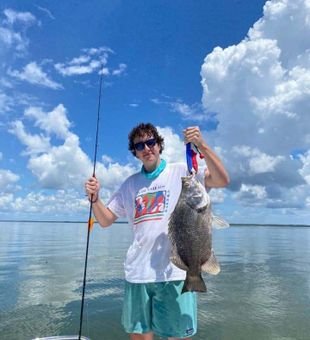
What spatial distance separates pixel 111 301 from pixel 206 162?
7.42 metres

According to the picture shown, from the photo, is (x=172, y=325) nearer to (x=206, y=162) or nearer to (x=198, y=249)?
(x=198, y=249)

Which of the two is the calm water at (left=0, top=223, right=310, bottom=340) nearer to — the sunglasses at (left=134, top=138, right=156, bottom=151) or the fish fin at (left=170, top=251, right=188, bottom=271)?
the fish fin at (left=170, top=251, right=188, bottom=271)

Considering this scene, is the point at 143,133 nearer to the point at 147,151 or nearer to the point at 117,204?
the point at 147,151

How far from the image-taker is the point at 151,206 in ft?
12.6

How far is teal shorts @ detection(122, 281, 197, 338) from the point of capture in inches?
141

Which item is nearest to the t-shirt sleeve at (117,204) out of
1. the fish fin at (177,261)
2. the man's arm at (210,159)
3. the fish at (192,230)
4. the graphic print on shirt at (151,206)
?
the graphic print on shirt at (151,206)

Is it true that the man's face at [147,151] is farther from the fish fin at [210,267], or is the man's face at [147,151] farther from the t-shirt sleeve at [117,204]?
the fish fin at [210,267]

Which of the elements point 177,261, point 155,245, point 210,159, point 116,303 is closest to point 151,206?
point 155,245

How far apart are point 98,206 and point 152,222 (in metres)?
0.80

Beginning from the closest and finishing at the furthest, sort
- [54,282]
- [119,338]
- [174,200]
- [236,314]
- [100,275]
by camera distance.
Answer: [174,200]
[119,338]
[236,314]
[54,282]
[100,275]

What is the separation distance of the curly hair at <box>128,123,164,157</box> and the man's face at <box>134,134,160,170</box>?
48 millimetres

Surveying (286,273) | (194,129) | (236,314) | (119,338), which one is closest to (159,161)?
(194,129)

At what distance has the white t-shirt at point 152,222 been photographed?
366 centimetres

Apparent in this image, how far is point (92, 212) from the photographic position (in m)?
4.31
